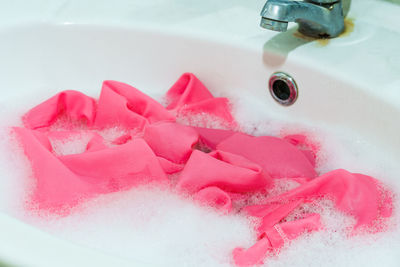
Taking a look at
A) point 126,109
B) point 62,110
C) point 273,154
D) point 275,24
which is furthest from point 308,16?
point 62,110

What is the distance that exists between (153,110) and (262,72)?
0.59ft

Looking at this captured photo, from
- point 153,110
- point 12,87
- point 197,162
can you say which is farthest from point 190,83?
point 12,87

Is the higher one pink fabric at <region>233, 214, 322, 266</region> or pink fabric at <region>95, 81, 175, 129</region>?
pink fabric at <region>95, 81, 175, 129</region>

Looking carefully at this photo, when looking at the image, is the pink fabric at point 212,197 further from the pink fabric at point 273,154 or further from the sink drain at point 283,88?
the sink drain at point 283,88

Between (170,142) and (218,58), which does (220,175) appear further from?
(218,58)

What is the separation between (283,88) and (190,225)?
0.28m

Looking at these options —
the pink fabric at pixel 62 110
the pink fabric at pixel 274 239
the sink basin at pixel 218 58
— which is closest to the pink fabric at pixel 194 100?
the sink basin at pixel 218 58

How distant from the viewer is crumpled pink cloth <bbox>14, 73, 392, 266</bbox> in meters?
0.57

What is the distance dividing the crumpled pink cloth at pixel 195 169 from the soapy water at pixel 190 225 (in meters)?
0.01

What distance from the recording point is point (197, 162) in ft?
2.02

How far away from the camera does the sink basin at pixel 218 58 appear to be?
0.66 meters

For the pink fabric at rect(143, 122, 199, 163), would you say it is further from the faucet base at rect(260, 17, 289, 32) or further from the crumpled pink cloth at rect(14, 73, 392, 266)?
the faucet base at rect(260, 17, 289, 32)

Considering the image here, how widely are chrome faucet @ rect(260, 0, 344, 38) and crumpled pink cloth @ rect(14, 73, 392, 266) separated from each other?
16cm

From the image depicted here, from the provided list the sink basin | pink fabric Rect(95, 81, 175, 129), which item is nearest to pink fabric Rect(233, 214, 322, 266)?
the sink basin
